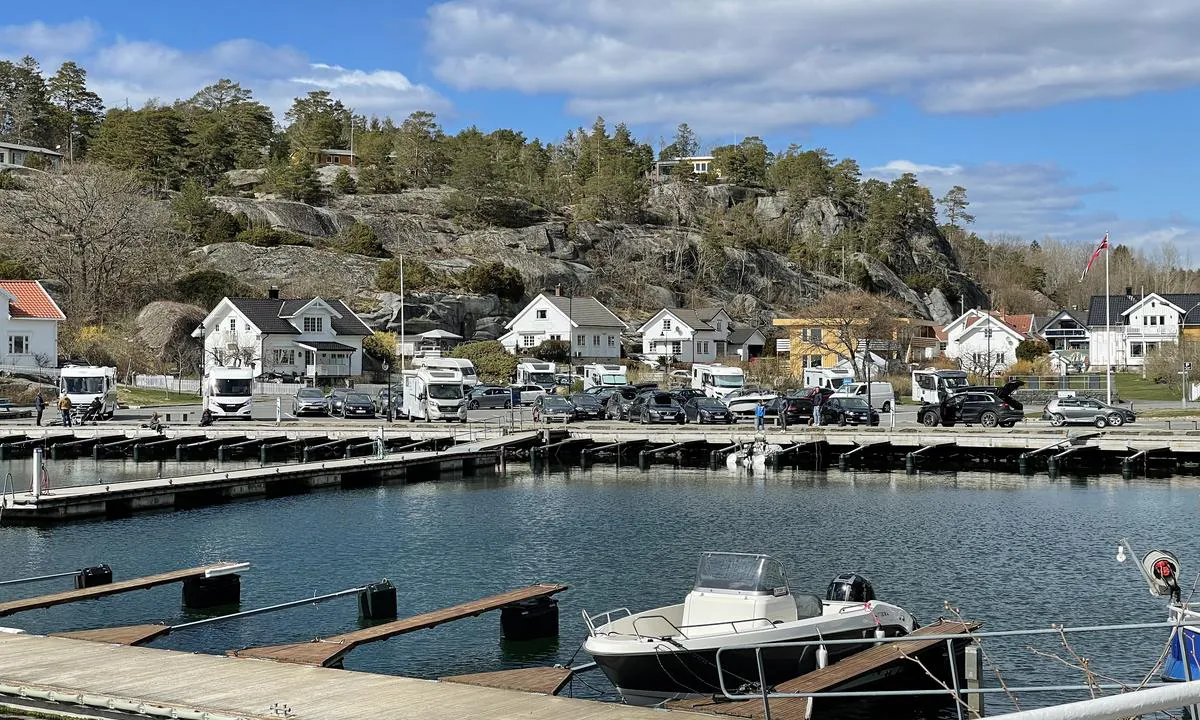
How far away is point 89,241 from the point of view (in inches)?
3939

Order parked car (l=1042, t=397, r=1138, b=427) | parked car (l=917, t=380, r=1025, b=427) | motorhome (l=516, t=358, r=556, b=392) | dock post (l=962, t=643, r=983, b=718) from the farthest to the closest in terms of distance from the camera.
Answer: motorhome (l=516, t=358, r=556, b=392) → parked car (l=917, t=380, r=1025, b=427) → parked car (l=1042, t=397, r=1138, b=427) → dock post (l=962, t=643, r=983, b=718)

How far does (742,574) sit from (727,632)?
107cm

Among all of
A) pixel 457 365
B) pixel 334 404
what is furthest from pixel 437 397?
pixel 457 365

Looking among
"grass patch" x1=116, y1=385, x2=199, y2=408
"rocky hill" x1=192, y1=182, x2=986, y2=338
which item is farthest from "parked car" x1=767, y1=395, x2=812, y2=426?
"rocky hill" x1=192, y1=182, x2=986, y2=338

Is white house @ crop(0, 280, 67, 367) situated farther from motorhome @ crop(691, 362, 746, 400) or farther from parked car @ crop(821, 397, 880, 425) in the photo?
parked car @ crop(821, 397, 880, 425)

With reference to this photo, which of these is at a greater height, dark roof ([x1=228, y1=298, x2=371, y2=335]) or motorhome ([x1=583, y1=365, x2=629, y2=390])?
dark roof ([x1=228, y1=298, x2=371, y2=335])

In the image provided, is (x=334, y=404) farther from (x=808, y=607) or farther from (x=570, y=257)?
(x=570, y=257)

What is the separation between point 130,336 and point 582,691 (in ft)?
270

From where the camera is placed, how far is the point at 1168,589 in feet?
48.0

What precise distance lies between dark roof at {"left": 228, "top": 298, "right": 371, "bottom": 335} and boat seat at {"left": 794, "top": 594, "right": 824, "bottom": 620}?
252 feet

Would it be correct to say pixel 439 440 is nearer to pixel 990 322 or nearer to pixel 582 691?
pixel 582 691

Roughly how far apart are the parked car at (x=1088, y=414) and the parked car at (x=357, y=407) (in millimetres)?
36238

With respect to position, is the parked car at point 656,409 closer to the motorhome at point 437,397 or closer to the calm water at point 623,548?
the motorhome at point 437,397

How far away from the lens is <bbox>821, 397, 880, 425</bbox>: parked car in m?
60.2
